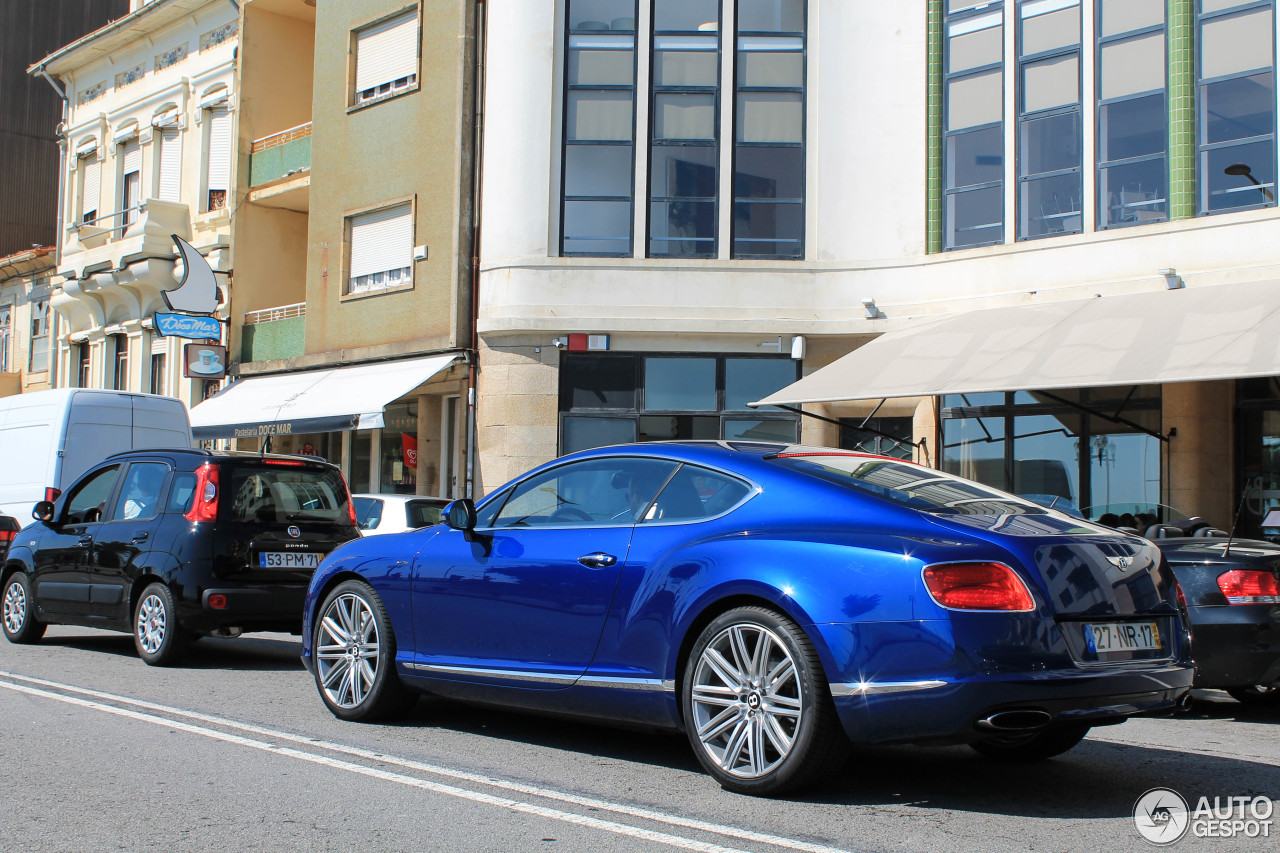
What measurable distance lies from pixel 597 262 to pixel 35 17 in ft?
89.3

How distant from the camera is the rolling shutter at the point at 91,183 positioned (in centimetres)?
2970

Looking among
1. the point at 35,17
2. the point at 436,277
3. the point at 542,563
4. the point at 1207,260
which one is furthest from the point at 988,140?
the point at 35,17

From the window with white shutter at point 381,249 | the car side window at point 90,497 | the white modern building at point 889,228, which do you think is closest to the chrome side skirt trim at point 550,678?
the car side window at point 90,497

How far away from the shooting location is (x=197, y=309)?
24.3 meters

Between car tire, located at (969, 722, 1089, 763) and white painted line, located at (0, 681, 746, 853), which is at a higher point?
car tire, located at (969, 722, 1089, 763)

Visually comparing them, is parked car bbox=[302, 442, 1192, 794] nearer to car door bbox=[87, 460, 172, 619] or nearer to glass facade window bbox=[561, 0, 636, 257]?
car door bbox=[87, 460, 172, 619]

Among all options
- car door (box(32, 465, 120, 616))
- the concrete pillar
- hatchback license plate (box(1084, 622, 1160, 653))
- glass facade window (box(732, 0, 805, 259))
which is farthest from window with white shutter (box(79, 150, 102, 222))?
hatchback license plate (box(1084, 622, 1160, 653))

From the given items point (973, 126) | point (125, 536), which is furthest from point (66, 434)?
point (973, 126)

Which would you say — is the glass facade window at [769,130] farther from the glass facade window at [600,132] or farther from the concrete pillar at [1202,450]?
the concrete pillar at [1202,450]

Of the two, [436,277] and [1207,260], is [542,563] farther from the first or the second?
[436,277]

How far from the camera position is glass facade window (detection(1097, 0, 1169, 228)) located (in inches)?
611

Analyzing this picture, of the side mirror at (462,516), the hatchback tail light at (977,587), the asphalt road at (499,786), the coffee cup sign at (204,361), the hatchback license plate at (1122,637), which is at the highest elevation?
the coffee cup sign at (204,361)

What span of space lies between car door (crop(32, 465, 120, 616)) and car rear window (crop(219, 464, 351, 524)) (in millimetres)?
1473

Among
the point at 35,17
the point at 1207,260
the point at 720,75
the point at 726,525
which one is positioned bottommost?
the point at 726,525
